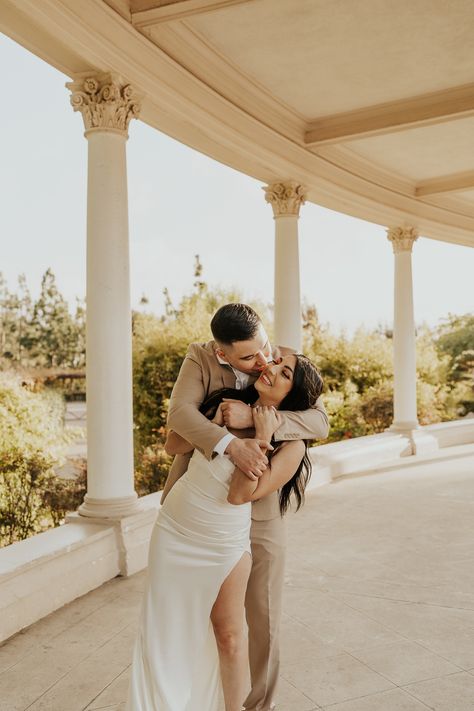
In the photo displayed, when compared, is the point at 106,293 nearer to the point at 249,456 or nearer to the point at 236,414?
the point at 236,414

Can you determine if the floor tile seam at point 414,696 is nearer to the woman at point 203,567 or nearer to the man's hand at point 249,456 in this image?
the woman at point 203,567

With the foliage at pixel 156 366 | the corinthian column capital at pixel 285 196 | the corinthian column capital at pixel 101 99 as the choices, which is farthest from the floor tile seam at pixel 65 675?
the foliage at pixel 156 366

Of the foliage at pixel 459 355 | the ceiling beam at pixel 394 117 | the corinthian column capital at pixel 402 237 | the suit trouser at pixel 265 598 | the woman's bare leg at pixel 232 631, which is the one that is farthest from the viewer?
the foliage at pixel 459 355

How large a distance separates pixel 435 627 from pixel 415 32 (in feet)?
33.1

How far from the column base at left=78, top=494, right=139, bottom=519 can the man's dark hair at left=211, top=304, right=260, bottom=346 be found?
264 inches

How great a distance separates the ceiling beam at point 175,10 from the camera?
1053 cm

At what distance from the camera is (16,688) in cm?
732

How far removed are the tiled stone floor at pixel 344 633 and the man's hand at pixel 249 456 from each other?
2.99 metres

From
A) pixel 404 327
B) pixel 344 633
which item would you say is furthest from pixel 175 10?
pixel 404 327

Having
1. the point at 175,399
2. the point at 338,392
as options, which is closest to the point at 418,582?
the point at 175,399

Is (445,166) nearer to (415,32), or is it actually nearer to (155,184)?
(415,32)

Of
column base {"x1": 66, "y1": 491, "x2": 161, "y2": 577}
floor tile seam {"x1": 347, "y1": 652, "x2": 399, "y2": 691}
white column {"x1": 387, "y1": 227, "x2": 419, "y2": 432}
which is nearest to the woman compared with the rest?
floor tile seam {"x1": 347, "y1": 652, "x2": 399, "y2": 691}

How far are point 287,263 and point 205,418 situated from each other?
13328 millimetres

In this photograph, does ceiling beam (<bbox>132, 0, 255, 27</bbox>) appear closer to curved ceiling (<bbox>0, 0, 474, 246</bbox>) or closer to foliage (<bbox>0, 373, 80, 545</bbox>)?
curved ceiling (<bbox>0, 0, 474, 246</bbox>)
